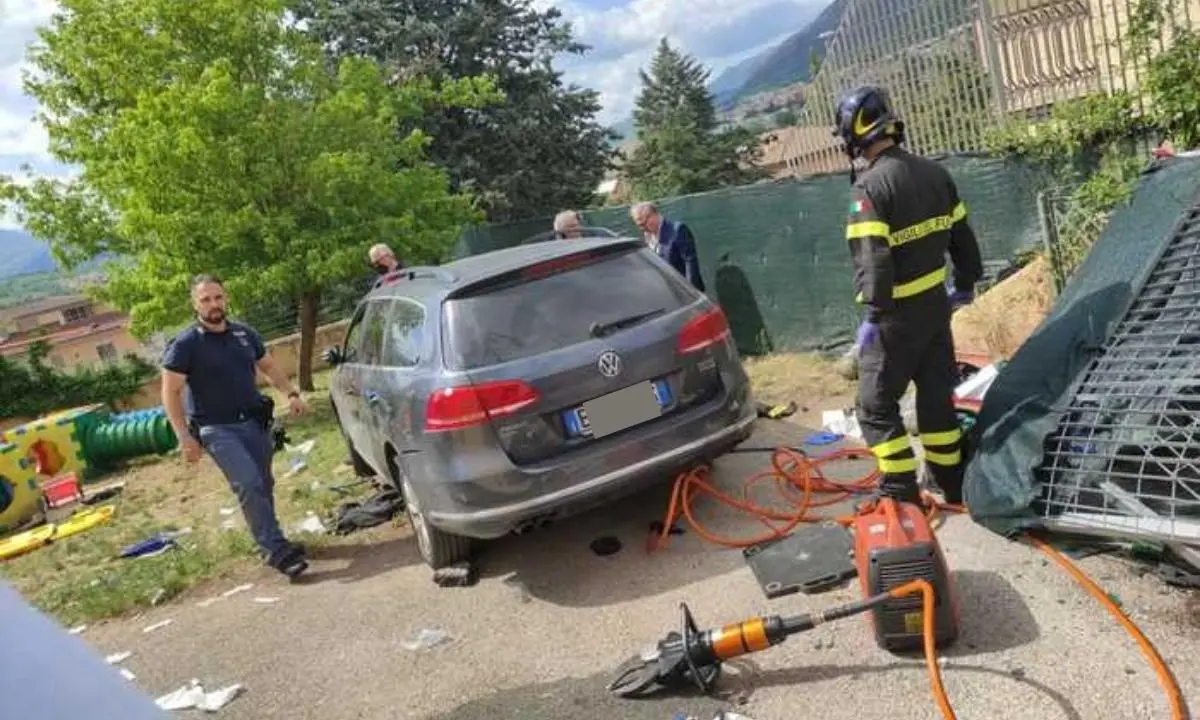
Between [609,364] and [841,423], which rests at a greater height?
[609,364]

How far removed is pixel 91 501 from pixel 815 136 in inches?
355

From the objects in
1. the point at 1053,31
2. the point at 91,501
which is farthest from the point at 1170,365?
the point at 91,501

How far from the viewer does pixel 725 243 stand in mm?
8766

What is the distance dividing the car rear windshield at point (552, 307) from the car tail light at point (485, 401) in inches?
5.8

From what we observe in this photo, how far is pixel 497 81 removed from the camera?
2241 centimetres

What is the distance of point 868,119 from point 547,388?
6.09 ft

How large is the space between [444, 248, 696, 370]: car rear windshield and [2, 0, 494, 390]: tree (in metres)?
7.80

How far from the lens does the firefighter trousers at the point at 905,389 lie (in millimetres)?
3900

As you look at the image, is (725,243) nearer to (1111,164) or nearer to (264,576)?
(1111,164)

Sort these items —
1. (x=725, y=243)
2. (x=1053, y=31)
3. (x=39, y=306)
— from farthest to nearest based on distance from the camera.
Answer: (x=39, y=306) < (x=725, y=243) < (x=1053, y=31)

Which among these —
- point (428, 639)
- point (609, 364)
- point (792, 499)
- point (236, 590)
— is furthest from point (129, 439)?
point (792, 499)

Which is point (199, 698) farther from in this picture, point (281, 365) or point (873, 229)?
point (281, 365)

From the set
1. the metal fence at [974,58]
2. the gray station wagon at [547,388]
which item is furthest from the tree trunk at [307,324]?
the gray station wagon at [547,388]

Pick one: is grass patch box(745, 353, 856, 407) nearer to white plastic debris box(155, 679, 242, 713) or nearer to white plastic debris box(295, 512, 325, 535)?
white plastic debris box(295, 512, 325, 535)
